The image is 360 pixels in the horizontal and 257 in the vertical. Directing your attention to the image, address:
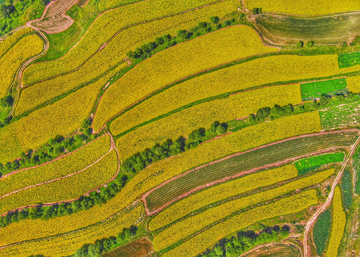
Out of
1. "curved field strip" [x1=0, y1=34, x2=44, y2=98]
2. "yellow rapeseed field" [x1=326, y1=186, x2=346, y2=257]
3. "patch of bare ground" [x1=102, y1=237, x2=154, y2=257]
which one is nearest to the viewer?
"yellow rapeseed field" [x1=326, y1=186, x2=346, y2=257]

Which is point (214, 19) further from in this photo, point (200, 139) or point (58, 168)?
point (58, 168)

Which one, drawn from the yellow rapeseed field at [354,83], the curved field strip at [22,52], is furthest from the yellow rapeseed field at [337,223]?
the curved field strip at [22,52]

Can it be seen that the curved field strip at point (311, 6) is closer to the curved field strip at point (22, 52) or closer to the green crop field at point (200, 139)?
the green crop field at point (200, 139)

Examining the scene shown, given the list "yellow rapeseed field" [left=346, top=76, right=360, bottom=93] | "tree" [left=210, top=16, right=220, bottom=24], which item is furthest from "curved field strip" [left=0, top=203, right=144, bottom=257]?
"yellow rapeseed field" [left=346, top=76, right=360, bottom=93]

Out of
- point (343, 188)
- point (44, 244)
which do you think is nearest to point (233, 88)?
Result: point (343, 188)

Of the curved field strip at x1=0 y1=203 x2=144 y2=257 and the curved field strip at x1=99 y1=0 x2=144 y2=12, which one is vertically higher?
the curved field strip at x1=99 y1=0 x2=144 y2=12

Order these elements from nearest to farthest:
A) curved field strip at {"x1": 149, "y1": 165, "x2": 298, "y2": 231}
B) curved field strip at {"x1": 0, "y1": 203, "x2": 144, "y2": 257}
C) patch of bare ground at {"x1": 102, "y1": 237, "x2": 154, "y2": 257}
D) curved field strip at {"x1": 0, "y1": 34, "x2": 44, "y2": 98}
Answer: curved field strip at {"x1": 149, "y1": 165, "x2": 298, "y2": 231}
curved field strip at {"x1": 0, "y1": 203, "x2": 144, "y2": 257}
patch of bare ground at {"x1": 102, "y1": 237, "x2": 154, "y2": 257}
curved field strip at {"x1": 0, "y1": 34, "x2": 44, "y2": 98}

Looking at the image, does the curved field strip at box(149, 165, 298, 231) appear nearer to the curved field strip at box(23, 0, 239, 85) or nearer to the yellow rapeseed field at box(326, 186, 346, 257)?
the yellow rapeseed field at box(326, 186, 346, 257)
